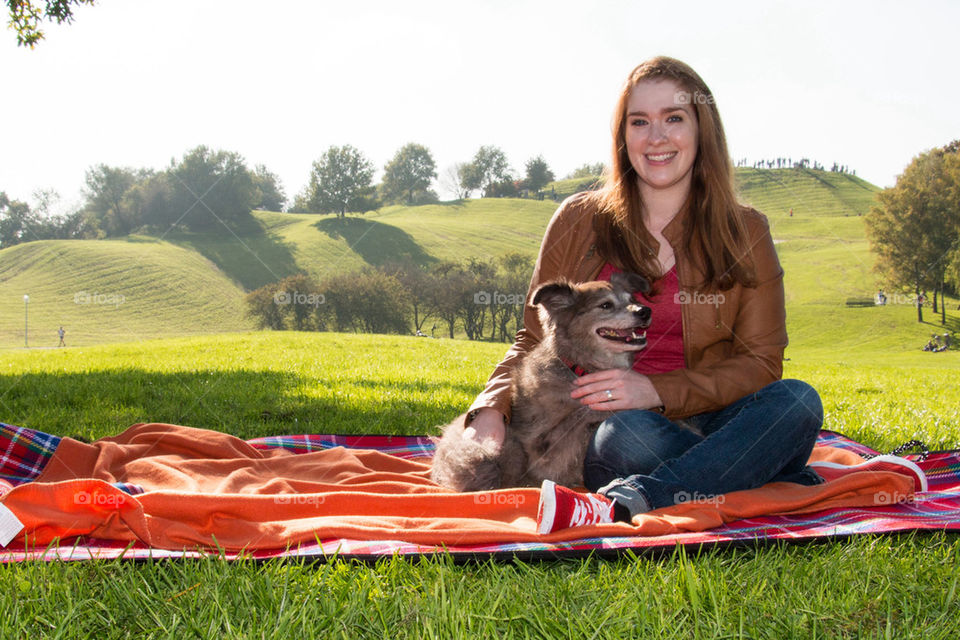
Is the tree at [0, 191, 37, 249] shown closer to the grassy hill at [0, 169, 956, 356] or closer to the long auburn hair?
the grassy hill at [0, 169, 956, 356]

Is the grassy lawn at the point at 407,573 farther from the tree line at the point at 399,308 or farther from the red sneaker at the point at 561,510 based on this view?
the tree line at the point at 399,308

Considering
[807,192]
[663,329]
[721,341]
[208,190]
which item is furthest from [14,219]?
[807,192]

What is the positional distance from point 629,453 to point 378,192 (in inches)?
3626

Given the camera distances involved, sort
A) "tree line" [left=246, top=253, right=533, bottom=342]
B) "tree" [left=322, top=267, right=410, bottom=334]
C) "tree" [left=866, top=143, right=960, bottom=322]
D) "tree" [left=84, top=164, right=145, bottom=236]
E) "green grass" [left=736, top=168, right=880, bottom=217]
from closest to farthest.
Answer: "tree" [left=322, top=267, right=410, bottom=334], "tree line" [left=246, top=253, right=533, bottom=342], "tree" [left=866, top=143, right=960, bottom=322], "tree" [left=84, top=164, right=145, bottom=236], "green grass" [left=736, top=168, right=880, bottom=217]

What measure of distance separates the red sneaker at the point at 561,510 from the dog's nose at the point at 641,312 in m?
1.31

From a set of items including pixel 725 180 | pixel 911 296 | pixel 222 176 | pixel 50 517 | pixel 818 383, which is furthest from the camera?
pixel 222 176

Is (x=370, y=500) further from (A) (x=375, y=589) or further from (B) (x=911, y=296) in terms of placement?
(B) (x=911, y=296)

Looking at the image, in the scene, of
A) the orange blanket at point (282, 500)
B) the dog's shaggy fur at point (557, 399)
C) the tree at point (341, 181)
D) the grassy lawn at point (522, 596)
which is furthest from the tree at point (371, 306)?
the grassy lawn at point (522, 596)

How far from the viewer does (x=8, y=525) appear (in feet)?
9.09

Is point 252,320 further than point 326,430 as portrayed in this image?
Yes

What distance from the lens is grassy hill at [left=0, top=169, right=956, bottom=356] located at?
172 ft

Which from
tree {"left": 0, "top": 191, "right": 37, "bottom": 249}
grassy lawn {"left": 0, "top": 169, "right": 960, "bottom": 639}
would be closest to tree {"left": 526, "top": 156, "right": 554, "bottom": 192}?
tree {"left": 0, "top": 191, "right": 37, "bottom": 249}

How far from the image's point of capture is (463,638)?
2.04 meters

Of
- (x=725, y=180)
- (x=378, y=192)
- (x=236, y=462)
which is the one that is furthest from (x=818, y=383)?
(x=378, y=192)
